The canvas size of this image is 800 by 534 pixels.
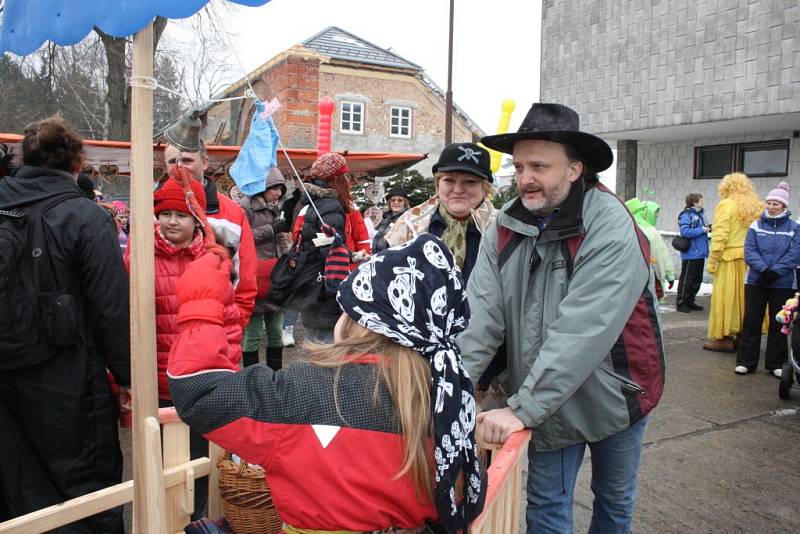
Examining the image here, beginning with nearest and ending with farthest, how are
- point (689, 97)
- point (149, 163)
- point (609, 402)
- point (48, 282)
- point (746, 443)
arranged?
point (149, 163), point (609, 402), point (48, 282), point (746, 443), point (689, 97)

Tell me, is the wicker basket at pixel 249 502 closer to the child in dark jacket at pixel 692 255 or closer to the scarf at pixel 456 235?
the scarf at pixel 456 235

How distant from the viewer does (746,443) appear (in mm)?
4723

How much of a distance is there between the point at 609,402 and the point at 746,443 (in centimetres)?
317

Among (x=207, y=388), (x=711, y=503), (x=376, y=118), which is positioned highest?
(x=376, y=118)

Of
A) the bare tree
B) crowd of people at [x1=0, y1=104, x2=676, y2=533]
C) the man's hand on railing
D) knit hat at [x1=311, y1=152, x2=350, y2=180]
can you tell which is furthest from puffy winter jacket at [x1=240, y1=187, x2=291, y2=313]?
the bare tree

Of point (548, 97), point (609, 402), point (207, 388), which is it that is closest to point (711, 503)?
point (609, 402)

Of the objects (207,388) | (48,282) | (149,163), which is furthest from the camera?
(48,282)

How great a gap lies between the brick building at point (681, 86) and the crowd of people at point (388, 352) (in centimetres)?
940

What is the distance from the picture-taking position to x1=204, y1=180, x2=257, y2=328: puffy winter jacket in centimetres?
312

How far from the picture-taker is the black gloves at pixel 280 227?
6.19m

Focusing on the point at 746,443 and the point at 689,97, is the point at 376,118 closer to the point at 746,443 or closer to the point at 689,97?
the point at 689,97

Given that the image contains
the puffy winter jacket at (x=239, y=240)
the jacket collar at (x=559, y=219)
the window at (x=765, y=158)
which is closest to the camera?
the jacket collar at (x=559, y=219)

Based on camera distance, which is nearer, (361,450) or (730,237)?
(361,450)

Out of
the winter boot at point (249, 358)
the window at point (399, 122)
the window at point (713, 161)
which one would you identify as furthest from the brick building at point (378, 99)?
the winter boot at point (249, 358)
